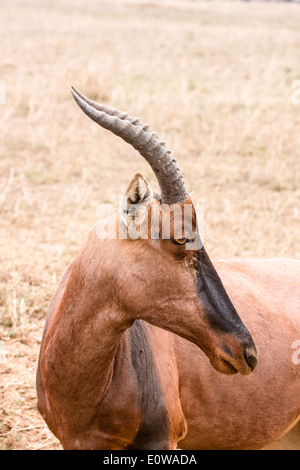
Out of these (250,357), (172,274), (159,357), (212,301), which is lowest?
(159,357)

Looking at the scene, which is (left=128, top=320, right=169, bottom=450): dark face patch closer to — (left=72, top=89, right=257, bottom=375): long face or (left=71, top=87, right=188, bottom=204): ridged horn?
(left=72, top=89, right=257, bottom=375): long face

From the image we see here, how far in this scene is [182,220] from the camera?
129 inches

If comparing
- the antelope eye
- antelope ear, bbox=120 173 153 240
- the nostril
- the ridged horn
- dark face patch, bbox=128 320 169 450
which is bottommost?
dark face patch, bbox=128 320 169 450

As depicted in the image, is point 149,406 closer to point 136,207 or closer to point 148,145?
point 136,207

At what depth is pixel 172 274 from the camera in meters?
3.29

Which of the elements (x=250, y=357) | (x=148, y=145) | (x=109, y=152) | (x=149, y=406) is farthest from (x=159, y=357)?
(x=109, y=152)

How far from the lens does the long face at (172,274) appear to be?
3.27 meters

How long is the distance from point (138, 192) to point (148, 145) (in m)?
0.24

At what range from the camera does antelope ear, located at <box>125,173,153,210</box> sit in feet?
10.2

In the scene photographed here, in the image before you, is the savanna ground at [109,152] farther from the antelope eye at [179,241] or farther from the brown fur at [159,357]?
the antelope eye at [179,241]

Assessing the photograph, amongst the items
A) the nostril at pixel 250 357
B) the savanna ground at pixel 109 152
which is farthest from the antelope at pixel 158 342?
the savanna ground at pixel 109 152

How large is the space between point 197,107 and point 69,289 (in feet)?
37.7

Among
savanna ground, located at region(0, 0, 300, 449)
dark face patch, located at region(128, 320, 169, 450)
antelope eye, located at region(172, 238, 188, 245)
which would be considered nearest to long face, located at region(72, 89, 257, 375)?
antelope eye, located at region(172, 238, 188, 245)
